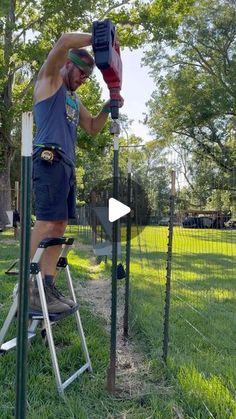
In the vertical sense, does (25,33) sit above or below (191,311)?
above

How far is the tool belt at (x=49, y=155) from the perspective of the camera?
274 centimetres

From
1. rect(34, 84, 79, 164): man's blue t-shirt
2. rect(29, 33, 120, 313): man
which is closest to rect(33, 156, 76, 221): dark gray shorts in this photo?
rect(29, 33, 120, 313): man

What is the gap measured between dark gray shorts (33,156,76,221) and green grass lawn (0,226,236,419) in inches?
37.9

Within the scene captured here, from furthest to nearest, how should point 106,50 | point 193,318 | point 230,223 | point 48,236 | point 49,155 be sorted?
point 193,318 → point 230,223 → point 48,236 → point 49,155 → point 106,50

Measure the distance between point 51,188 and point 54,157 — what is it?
0.65 ft

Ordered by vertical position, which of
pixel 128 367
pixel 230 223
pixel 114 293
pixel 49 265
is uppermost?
pixel 230 223

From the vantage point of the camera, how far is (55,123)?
287 cm

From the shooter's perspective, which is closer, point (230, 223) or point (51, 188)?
point (51, 188)

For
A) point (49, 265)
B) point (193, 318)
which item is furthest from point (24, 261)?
point (193, 318)

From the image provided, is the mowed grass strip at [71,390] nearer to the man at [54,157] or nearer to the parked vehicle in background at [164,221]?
the man at [54,157]

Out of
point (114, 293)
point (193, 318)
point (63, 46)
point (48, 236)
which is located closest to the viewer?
point (63, 46)

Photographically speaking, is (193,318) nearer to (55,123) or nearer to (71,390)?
(71,390)

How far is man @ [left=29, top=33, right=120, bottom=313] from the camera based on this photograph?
276 centimetres

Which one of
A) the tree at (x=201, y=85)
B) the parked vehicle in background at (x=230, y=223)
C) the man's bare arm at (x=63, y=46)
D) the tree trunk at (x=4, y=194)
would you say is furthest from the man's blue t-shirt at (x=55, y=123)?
the tree at (x=201, y=85)
